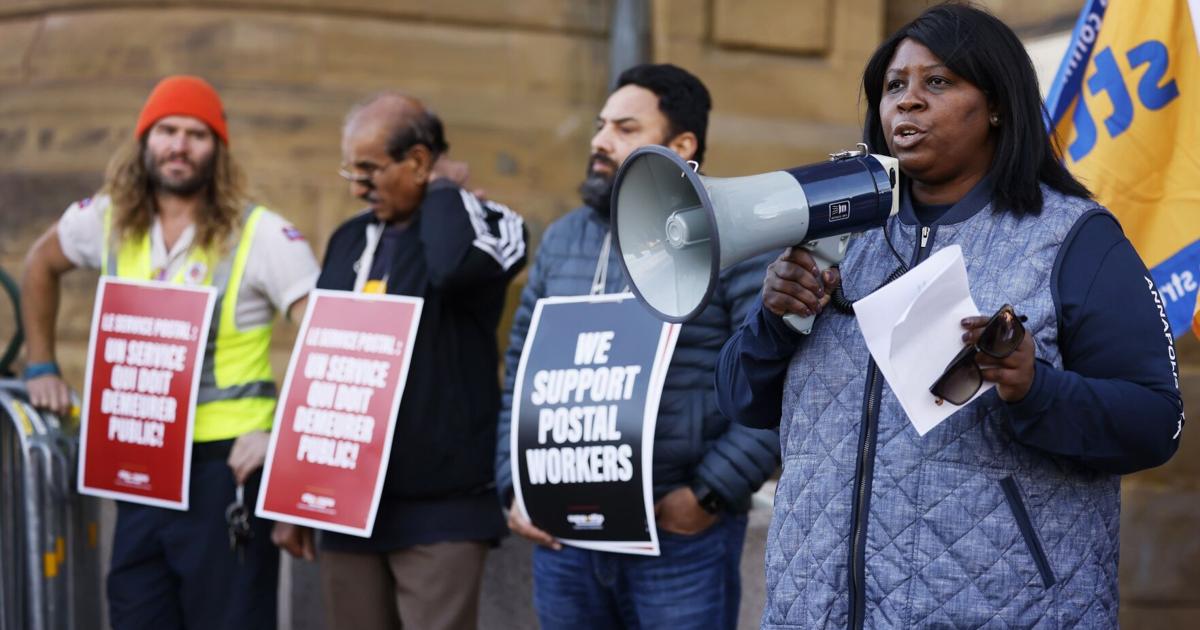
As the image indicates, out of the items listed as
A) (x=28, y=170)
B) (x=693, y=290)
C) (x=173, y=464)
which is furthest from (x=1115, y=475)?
(x=28, y=170)

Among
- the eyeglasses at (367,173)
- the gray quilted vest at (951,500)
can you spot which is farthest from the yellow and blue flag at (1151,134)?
the eyeglasses at (367,173)

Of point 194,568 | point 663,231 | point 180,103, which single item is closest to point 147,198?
point 180,103

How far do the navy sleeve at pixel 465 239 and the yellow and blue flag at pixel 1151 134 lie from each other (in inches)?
61.8

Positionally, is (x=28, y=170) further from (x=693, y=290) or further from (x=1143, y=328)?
(x=1143, y=328)

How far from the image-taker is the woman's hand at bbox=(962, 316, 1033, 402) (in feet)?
7.30

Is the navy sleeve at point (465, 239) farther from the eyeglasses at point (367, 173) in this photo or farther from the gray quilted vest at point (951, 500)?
the gray quilted vest at point (951, 500)

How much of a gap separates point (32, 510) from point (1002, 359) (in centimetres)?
346

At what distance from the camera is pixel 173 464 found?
14.9ft

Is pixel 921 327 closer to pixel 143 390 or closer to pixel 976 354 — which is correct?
pixel 976 354

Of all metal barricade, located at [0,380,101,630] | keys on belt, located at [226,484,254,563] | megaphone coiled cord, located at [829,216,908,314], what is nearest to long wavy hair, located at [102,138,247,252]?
metal barricade, located at [0,380,101,630]

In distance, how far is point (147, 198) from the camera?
485 cm

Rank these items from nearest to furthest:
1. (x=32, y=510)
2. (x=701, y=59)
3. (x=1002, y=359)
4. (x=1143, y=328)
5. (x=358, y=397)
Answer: (x=1002, y=359), (x=1143, y=328), (x=358, y=397), (x=32, y=510), (x=701, y=59)

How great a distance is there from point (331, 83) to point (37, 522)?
9.33 ft

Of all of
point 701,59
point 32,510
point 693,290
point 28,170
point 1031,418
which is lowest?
point 32,510
